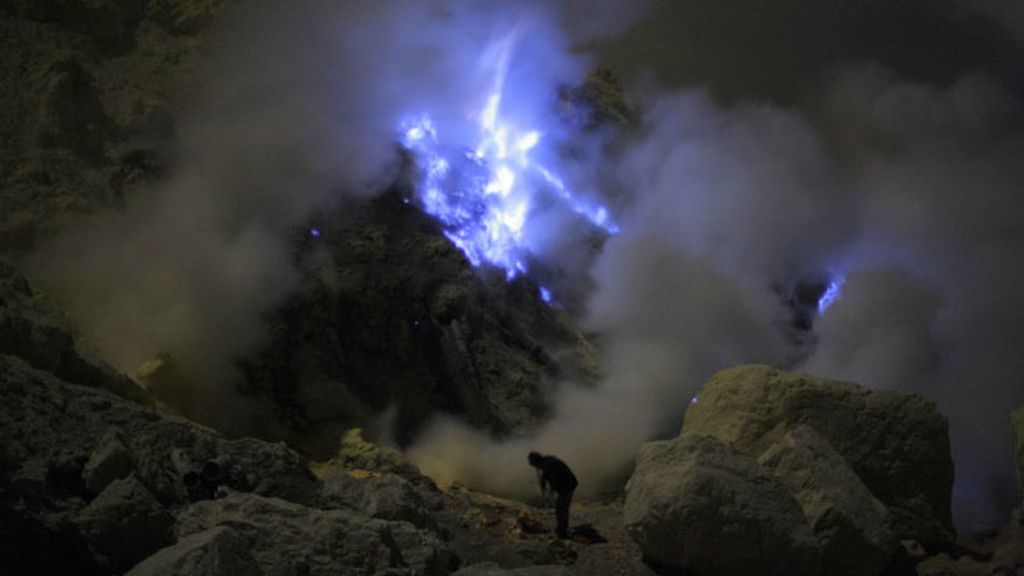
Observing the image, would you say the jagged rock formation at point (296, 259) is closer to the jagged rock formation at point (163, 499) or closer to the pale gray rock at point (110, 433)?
the pale gray rock at point (110, 433)

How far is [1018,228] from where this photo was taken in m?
11.4

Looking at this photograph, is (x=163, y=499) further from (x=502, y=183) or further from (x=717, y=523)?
(x=502, y=183)

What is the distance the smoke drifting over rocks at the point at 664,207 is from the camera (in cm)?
810

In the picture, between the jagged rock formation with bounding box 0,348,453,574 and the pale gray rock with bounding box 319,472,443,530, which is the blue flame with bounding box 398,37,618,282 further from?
the jagged rock formation with bounding box 0,348,453,574

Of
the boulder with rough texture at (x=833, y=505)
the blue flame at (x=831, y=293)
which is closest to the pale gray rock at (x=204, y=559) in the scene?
the boulder with rough texture at (x=833, y=505)

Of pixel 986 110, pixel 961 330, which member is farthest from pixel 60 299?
pixel 986 110

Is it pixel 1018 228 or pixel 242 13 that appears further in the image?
pixel 1018 228

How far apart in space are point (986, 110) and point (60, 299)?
39.3ft

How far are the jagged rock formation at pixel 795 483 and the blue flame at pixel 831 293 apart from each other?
5.85 m

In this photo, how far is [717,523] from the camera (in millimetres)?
4984

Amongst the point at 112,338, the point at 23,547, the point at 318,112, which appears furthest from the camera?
the point at 318,112

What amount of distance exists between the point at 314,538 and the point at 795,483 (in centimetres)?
332

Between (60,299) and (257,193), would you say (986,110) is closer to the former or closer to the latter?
(257,193)

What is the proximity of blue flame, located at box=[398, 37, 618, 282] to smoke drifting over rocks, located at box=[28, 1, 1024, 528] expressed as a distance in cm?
26
